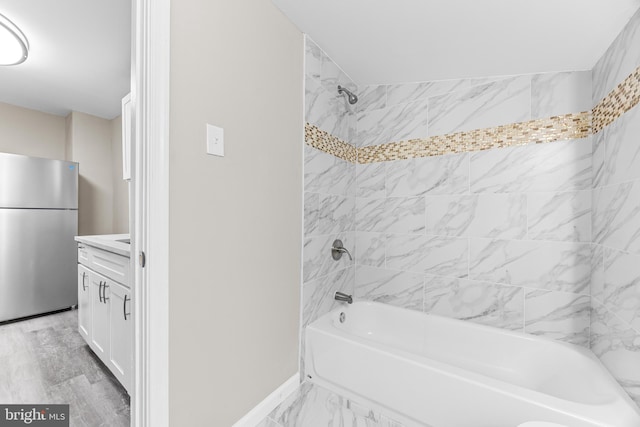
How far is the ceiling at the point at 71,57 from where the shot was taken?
186cm

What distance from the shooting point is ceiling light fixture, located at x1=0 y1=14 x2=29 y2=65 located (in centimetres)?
199

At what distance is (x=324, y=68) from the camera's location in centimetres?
197

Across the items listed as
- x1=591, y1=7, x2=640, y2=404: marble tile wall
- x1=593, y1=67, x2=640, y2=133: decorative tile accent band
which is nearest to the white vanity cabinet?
x1=591, y1=7, x2=640, y2=404: marble tile wall

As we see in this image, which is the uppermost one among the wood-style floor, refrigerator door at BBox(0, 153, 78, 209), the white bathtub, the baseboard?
refrigerator door at BBox(0, 153, 78, 209)

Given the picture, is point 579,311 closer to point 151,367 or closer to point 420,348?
point 420,348

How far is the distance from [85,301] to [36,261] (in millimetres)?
1518

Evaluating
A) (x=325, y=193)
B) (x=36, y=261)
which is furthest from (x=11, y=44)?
(x=325, y=193)

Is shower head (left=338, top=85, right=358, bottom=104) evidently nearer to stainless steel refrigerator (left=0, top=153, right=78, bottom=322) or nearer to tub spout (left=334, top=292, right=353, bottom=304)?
tub spout (left=334, top=292, right=353, bottom=304)

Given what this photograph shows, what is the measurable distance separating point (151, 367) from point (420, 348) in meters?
1.75

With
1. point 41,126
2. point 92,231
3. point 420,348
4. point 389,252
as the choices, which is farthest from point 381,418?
point 41,126

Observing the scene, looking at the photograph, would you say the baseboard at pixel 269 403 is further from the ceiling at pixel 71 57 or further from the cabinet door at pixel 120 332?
the ceiling at pixel 71 57

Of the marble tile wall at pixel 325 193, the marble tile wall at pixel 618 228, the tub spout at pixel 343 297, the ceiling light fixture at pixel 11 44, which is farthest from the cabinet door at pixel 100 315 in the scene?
the marble tile wall at pixel 618 228

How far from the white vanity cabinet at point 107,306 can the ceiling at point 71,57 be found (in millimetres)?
1496

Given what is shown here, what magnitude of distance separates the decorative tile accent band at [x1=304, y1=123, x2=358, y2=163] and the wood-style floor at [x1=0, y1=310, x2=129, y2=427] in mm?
1956
